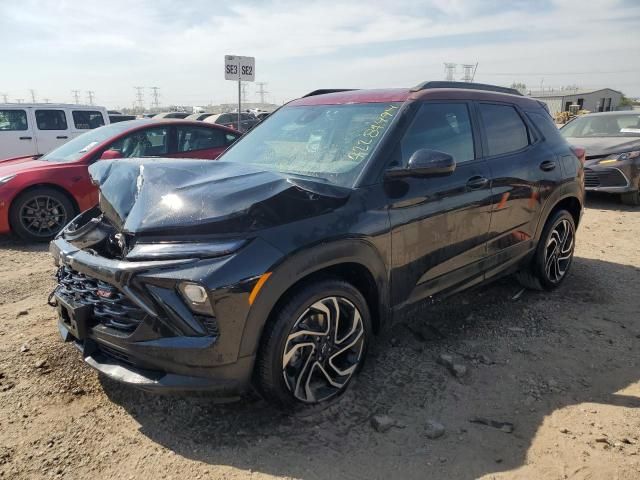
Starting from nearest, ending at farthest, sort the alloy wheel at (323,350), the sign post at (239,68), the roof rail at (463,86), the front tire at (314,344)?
the front tire at (314,344) < the alloy wheel at (323,350) < the roof rail at (463,86) < the sign post at (239,68)

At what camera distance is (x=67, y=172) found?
21.0ft

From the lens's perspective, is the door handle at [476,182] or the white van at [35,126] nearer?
the door handle at [476,182]

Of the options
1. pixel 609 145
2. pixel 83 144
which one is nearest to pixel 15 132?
pixel 83 144

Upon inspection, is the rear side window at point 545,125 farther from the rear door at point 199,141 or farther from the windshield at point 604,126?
the windshield at point 604,126

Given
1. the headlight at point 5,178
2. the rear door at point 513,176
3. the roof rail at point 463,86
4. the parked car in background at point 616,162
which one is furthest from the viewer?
the parked car in background at point 616,162

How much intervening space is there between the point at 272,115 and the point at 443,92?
138 cm

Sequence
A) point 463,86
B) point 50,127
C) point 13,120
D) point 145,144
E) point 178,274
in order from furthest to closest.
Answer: point 50,127 → point 13,120 → point 145,144 → point 463,86 → point 178,274

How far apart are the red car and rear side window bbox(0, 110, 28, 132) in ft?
15.1

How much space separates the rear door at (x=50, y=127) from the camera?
11.2 metres

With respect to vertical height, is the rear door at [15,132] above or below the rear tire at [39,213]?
above

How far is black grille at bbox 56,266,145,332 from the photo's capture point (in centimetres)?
234

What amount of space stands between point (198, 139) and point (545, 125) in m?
4.80

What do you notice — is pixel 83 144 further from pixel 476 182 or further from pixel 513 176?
pixel 513 176

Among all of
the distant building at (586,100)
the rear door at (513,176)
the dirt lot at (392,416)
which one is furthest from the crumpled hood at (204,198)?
the distant building at (586,100)
